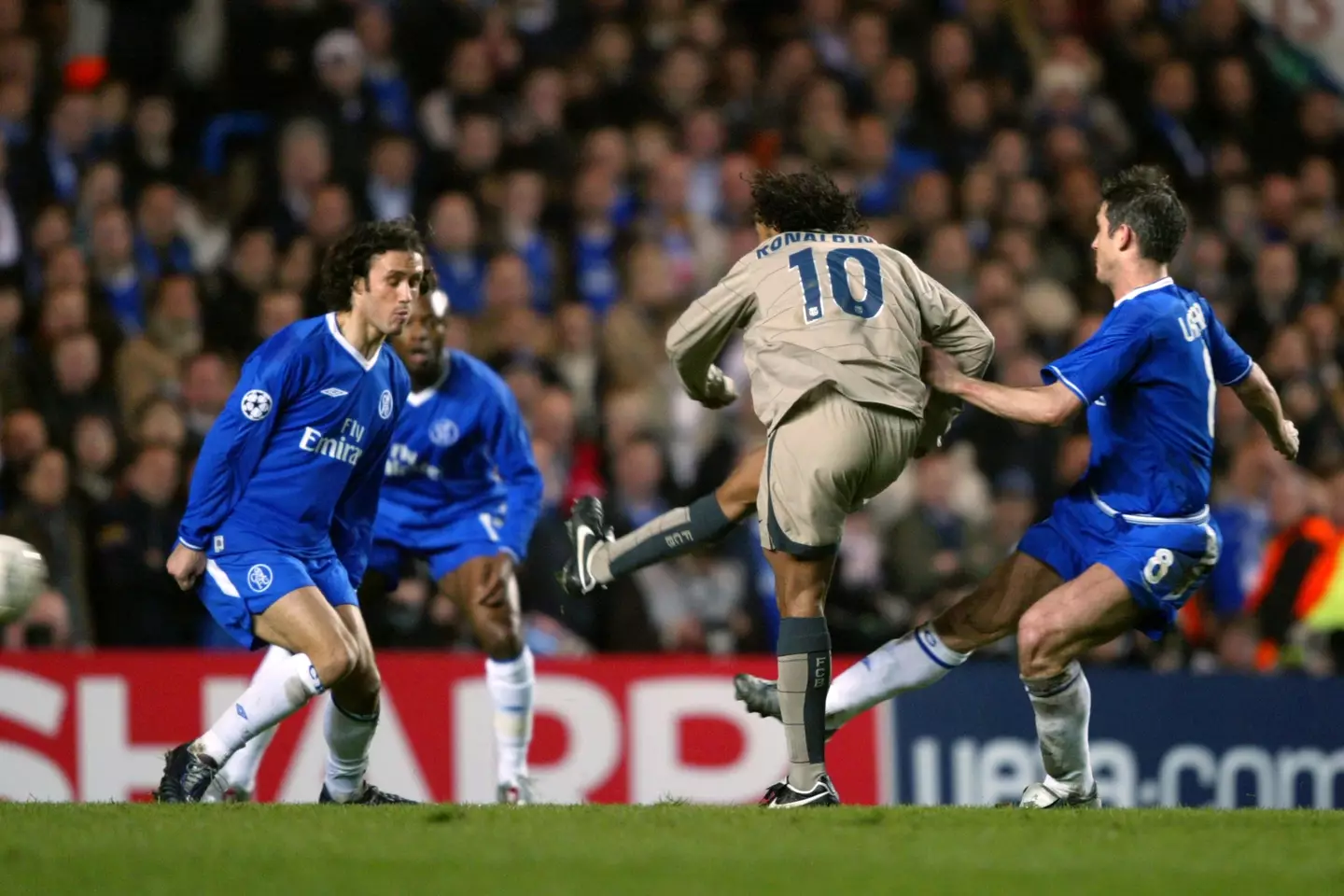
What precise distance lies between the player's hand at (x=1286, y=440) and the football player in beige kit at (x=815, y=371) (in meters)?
1.25

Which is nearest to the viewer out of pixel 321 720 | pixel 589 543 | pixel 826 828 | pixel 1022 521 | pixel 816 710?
pixel 826 828

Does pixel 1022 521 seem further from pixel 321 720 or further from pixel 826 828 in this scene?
pixel 826 828

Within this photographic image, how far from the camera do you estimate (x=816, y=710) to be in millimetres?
6738

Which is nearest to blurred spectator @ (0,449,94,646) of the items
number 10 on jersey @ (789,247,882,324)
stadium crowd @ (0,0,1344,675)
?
stadium crowd @ (0,0,1344,675)

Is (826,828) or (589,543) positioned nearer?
(826,828)

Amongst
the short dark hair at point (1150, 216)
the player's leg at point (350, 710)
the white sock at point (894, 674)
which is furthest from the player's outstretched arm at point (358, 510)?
the short dark hair at point (1150, 216)

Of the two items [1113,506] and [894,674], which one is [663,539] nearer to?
[894,674]

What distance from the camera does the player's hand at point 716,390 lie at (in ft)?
23.0

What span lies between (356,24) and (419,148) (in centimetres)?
96

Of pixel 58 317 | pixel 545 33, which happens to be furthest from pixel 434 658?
pixel 545 33

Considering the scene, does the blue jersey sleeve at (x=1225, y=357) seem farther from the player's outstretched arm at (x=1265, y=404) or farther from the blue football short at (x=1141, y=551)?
the blue football short at (x=1141, y=551)

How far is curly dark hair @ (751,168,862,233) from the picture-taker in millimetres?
6852

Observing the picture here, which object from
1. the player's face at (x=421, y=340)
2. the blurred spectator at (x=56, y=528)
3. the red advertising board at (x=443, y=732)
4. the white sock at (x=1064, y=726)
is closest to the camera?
the white sock at (x=1064, y=726)

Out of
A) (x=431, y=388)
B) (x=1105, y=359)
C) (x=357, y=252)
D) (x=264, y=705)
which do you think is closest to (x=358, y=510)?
(x=264, y=705)
